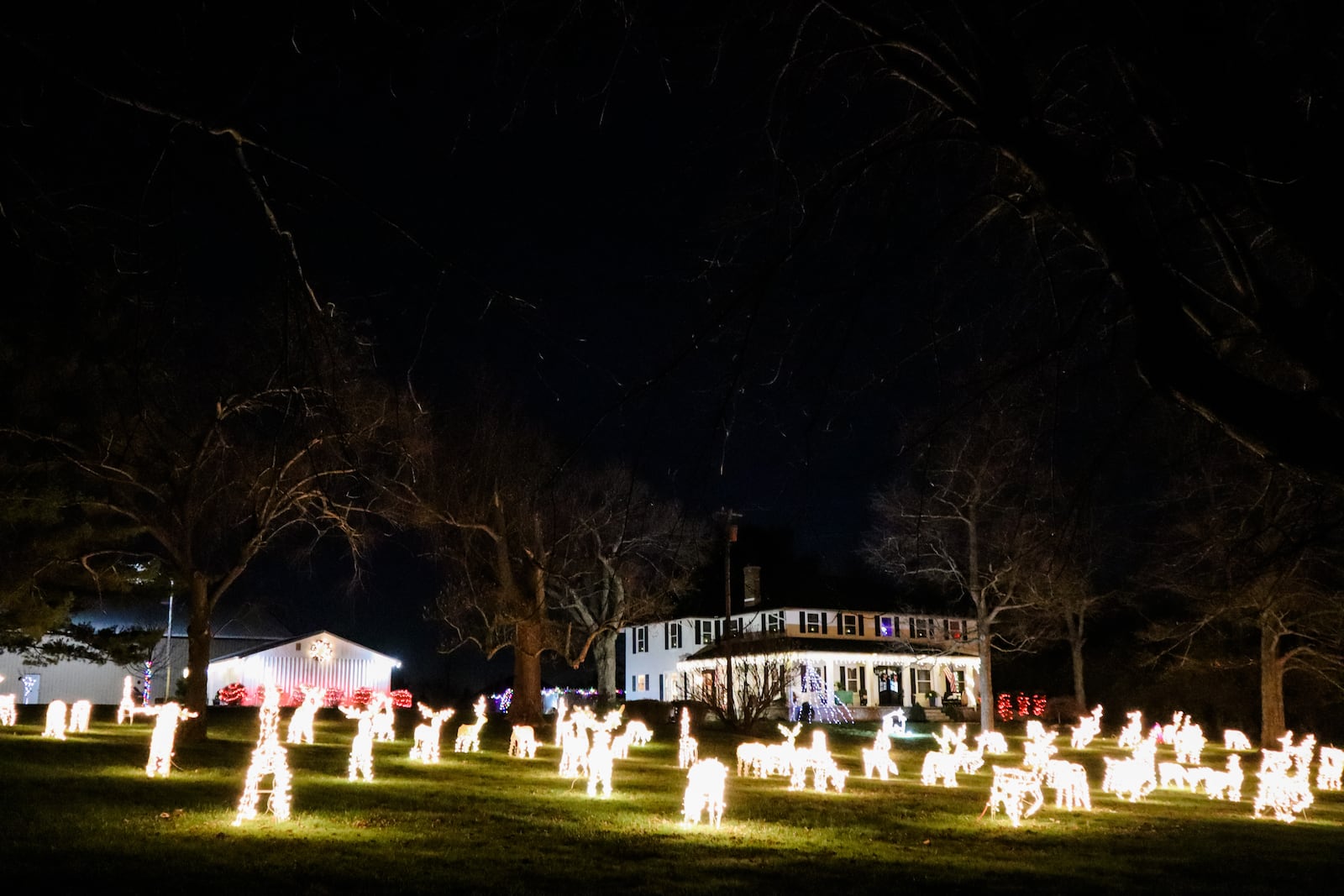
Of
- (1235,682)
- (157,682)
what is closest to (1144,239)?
(1235,682)

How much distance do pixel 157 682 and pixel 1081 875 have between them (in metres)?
44.2

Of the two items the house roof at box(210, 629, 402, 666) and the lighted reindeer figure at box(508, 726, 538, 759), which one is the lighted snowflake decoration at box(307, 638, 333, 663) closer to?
the house roof at box(210, 629, 402, 666)

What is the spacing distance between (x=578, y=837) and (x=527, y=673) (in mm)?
21227

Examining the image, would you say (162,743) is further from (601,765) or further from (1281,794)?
(1281,794)

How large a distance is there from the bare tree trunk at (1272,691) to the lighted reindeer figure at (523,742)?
71.2 ft

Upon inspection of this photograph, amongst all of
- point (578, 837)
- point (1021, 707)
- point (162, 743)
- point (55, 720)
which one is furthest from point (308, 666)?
point (578, 837)

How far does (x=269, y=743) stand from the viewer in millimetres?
11766

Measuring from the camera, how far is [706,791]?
41.8 feet

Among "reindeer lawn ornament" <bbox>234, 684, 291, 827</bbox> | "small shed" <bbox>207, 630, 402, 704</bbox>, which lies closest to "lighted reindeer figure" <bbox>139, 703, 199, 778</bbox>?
"reindeer lawn ornament" <bbox>234, 684, 291, 827</bbox>

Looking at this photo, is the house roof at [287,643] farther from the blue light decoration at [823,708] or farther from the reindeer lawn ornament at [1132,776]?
the reindeer lawn ornament at [1132,776]

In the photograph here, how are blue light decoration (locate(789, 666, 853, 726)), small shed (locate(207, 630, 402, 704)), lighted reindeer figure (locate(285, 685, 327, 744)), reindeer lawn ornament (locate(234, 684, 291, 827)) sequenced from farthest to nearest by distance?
small shed (locate(207, 630, 402, 704)), blue light decoration (locate(789, 666, 853, 726)), lighted reindeer figure (locate(285, 685, 327, 744)), reindeer lawn ornament (locate(234, 684, 291, 827))

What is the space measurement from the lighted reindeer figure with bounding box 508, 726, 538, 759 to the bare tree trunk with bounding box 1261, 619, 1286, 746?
21691 mm

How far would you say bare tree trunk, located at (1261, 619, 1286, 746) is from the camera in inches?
1255

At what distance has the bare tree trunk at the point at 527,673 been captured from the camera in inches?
1261
